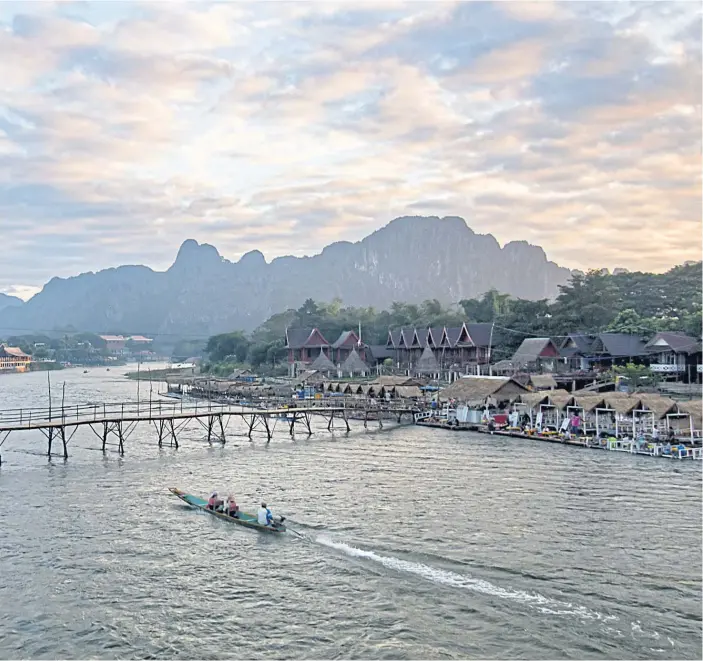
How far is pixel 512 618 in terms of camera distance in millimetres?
16047

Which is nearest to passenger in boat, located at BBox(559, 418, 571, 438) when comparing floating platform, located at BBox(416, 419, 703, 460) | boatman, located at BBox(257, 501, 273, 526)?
floating platform, located at BBox(416, 419, 703, 460)

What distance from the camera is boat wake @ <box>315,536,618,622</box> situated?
16.4m

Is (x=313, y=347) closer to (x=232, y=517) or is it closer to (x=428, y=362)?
(x=428, y=362)

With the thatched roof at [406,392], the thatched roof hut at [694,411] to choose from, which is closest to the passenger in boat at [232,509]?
the thatched roof hut at [694,411]

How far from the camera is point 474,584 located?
17.9 meters

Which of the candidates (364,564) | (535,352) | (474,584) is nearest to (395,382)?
(535,352)

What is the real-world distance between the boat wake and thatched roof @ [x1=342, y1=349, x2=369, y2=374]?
208 feet

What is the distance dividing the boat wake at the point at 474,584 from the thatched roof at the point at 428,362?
55.1 m

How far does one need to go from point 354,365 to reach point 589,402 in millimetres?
45232

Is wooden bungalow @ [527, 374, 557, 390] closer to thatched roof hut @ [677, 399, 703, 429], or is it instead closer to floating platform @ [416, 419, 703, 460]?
floating platform @ [416, 419, 703, 460]

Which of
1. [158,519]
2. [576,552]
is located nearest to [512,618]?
[576,552]

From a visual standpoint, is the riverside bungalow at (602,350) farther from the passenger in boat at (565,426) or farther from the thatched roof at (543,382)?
the passenger in boat at (565,426)

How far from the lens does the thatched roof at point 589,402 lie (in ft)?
136

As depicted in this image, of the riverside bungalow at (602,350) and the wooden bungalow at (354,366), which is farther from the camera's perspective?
the wooden bungalow at (354,366)
